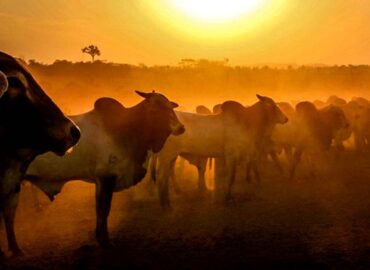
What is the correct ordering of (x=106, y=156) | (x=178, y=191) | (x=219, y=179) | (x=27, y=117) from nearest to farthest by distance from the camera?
1. (x=27, y=117)
2. (x=106, y=156)
3. (x=178, y=191)
4. (x=219, y=179)

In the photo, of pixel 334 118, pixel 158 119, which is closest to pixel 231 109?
pixel 158 119

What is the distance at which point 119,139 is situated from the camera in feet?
22.8

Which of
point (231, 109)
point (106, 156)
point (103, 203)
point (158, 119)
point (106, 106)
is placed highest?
point (231, 109)

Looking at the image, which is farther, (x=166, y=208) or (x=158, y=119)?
(x=166, y=208)

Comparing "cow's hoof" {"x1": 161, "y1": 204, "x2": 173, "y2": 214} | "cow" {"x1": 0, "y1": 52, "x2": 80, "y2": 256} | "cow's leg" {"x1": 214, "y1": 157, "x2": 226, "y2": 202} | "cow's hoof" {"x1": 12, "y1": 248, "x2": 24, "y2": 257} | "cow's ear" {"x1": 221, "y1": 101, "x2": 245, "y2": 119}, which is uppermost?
"cow's ear" {"x1": 221, "y1": 101, "x2": 245, "y2": 119}

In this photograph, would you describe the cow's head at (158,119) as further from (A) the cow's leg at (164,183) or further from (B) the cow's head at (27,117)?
(B) the cow's head at (27,117)

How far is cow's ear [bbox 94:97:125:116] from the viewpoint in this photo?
23.2ft

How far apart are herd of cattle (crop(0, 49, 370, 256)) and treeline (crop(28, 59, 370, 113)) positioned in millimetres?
32810

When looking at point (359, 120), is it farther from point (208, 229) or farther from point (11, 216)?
point (11, 216)

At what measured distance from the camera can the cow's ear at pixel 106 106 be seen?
23.2 ft

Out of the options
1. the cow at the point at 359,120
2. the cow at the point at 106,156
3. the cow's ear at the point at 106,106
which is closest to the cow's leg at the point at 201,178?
the cow at the point at 106,156

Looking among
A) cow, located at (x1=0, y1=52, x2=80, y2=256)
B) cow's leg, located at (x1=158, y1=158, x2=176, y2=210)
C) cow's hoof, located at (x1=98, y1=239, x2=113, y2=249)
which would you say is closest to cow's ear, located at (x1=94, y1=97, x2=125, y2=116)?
cow's hoof, located at (x1=98, y1=239, x2=113, y2=249)

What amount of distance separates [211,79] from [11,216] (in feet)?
165

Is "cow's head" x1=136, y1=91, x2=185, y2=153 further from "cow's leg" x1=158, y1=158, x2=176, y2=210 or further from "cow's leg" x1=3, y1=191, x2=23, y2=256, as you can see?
"cow's leg" x1=3, y1=191, x2=23, y2=256
